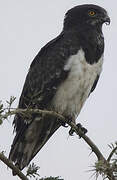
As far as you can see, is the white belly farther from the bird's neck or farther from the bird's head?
the bird's head

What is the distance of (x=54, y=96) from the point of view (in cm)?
648

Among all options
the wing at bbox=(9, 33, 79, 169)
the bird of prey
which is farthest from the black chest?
the wing at bbox=(9, 33, 79, 169)

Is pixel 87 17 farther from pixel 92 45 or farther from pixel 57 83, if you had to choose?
pixel 57 83

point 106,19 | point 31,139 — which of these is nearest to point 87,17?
point 106,19

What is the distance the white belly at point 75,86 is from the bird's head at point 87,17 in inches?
38.3

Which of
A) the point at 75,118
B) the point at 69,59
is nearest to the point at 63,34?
the point at 69,59

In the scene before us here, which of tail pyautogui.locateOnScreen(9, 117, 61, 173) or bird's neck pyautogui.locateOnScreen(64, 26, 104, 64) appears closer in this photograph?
tail pyautogui.locateOnScreen(9, 117, 61, 173)

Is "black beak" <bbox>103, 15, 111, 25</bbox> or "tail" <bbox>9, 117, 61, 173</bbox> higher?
"black beak" <bbox>103, 15, 111, 25</bbox>

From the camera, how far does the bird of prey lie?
6328 millimetres

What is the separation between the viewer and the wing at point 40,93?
635 centimetres

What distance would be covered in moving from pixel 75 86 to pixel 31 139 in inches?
46.4

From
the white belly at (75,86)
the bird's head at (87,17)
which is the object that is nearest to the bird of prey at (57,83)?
the white belly at (75,86)

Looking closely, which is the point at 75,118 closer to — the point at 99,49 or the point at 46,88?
the point at 46,88

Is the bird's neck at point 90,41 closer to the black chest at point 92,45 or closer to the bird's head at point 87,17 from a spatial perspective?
the black chest at point 92,45
